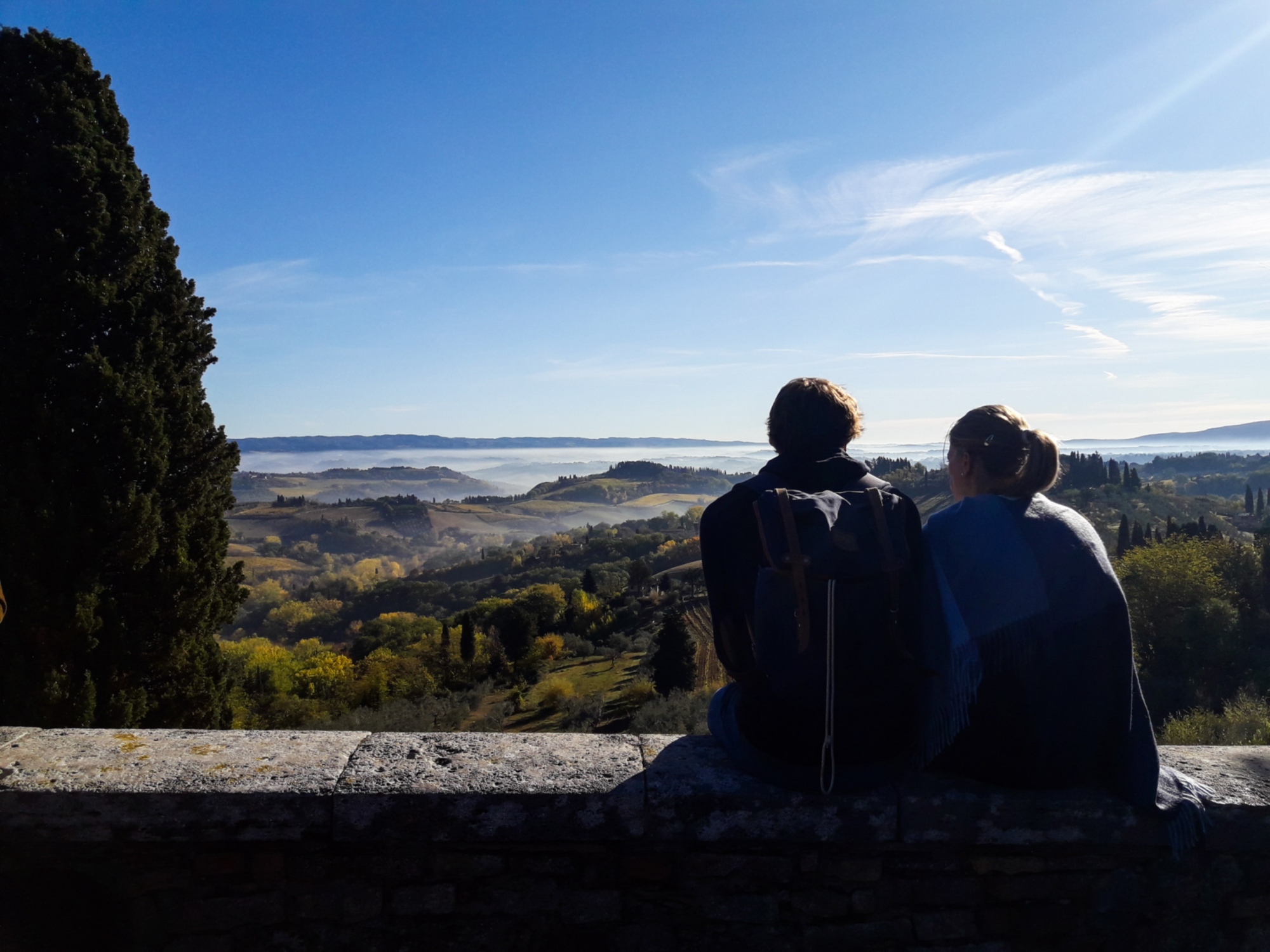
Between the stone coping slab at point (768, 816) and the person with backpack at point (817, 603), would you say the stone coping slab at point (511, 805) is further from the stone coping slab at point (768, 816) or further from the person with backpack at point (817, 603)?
the person with backpack at point (817, 603)

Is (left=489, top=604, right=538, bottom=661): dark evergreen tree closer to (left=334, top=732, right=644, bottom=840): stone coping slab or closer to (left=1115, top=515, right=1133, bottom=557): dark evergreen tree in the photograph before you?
(left=1115, top=515, right=1133, bottom=557): dark evergreen tree

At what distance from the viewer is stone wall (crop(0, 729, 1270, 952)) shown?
210 cm

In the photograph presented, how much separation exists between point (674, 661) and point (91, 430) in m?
12.0

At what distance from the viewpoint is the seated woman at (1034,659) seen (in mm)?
2176

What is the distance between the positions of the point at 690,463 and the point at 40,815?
469 feet

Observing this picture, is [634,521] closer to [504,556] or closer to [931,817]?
[504,556]

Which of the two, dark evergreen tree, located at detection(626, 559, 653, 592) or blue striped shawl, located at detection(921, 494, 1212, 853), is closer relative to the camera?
blue striped shawl, located at detection(921, 494, 1212, 853)

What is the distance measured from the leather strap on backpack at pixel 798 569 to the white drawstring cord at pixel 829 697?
0.05 metres

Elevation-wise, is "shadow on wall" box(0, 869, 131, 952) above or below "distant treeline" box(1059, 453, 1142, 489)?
below

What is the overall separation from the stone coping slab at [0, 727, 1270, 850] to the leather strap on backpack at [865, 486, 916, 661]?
0.47m

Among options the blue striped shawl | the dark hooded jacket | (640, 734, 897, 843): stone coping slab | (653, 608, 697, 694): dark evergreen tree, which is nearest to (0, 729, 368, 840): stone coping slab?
(640, 734, 897, 843): stone coping slab

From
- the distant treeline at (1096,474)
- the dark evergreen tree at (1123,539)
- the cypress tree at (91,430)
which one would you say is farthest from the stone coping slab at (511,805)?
the distant treeline at (1096,474)

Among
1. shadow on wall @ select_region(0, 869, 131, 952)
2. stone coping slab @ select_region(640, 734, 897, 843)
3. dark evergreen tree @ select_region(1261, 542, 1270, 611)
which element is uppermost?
stone coping slab @ select_region(640, 734, 897, 843)

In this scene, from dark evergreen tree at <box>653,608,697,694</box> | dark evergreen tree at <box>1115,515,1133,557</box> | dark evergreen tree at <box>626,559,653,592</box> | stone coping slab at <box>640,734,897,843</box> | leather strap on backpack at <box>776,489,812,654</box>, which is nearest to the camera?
leather strap on backpack at <box>776,489,812,654</box>
